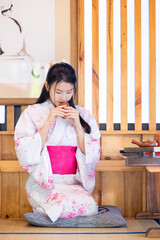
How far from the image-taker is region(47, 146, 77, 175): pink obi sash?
2.52 meters

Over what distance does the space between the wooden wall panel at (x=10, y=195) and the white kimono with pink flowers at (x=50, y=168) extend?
0.42m

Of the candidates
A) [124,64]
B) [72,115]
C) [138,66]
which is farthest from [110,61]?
[72,115]

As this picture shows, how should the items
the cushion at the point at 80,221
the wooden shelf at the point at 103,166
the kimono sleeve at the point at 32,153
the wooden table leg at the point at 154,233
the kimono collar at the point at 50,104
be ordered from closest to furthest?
the wooden table leg at the point at 154,233 → the cushion at the point at 80,221 → the kimono sleeve at the point at 32,153 → the kimono collar at the point at 50,104 → the wooden shelf at the point at 103,166

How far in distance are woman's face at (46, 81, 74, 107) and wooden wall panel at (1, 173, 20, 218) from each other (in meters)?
0.79

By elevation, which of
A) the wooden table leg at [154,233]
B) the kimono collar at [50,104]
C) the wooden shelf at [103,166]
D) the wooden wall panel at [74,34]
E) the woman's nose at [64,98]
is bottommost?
the wooden table leg at [154,233]

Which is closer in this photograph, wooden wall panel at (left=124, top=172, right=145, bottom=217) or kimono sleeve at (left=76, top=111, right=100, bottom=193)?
kimono sleeve at (left=76, top=111, right=100, bottom=193)

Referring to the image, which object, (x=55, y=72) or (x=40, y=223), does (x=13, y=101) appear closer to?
(x=55, y=72)

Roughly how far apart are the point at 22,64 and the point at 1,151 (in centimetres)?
75

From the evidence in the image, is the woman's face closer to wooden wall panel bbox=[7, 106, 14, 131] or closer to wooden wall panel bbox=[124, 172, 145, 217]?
wooden wall panel bbox=[7, 106, 14, 131]

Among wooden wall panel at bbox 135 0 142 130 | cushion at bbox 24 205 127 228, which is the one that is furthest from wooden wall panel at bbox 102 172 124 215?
cushion at bbox 24 205 127 228

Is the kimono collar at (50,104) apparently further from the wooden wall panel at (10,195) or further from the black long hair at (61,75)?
the wooden wall panel at (10,195)

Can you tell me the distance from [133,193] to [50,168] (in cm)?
86

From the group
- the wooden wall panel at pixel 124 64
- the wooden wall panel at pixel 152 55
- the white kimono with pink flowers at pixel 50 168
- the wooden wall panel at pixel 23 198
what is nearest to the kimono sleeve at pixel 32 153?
the white kimono with pink flowers at pixel 50 168

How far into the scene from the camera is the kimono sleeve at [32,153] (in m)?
2.40
